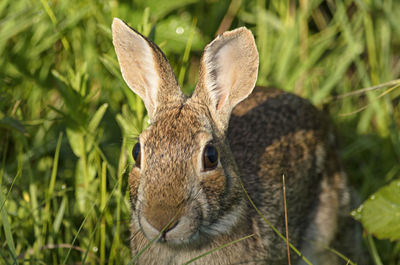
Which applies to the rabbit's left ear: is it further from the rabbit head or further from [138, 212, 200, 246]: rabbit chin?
[138, 212, 200, 246]: rabbit chin

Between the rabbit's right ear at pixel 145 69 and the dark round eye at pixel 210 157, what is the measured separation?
17.2 inches

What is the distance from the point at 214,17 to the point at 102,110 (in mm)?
1850

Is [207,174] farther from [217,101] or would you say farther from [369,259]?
[369,259]

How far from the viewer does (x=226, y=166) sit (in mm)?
3076

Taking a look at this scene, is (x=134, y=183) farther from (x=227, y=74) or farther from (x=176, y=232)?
(x=227, y=74)

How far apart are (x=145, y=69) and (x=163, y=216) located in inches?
39.6

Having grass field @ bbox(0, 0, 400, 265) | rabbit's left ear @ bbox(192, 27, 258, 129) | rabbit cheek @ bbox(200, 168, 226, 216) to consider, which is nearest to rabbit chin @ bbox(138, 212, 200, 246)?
rabbit cheek @ bbox(200, 168, 226, 216)

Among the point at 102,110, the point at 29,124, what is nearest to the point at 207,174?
the point at 102,110

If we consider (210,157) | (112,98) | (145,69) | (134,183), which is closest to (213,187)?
(210,157)

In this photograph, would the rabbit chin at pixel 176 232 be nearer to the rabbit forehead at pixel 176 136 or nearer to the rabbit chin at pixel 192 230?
the rabbit chin at pixel 192 230

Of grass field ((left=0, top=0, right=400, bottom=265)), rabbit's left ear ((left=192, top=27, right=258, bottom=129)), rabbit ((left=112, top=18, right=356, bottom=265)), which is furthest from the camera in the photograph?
grass field ((left=0, top=0, right=400, bottom=265))

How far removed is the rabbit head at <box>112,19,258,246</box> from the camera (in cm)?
268

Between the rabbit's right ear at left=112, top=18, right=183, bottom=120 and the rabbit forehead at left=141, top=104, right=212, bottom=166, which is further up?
the rabbit's right ear at left=112, top=18, right=183, bottom=120

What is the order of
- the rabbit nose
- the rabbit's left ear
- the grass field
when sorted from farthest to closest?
the grass field < the rabbit's left ear < the rabbit nose
